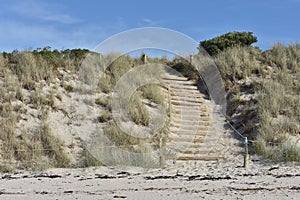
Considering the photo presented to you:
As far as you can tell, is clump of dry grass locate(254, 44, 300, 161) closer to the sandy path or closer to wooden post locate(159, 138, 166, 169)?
the sandy path

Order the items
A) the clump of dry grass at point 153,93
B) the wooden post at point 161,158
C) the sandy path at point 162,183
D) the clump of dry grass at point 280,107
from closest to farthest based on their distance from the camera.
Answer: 1. the sandy path at point 162,183
2. the wooden post at point 161,158
3. the clump of dry grass at point 280,107
4. the clump of dry grass at point 153,93

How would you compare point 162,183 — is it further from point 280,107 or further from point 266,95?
point 266,95

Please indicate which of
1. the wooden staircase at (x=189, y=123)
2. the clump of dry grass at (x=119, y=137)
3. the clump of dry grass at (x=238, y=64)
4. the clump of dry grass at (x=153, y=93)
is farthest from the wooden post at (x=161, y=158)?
the clump of dry grass at (x=238, y=64)

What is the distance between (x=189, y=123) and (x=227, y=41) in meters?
8.90

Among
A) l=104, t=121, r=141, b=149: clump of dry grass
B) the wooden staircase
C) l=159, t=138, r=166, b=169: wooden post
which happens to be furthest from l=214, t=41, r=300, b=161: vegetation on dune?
l=104, t=121, r=141, b=149: clump of dry grass

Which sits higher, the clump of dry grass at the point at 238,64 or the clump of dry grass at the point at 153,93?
the clump of dry grass at the point at 238,64

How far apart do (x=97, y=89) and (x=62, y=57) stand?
2.41 m

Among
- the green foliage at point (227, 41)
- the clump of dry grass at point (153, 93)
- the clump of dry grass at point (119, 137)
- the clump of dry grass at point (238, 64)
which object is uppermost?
the green foliage at point (227, 41)

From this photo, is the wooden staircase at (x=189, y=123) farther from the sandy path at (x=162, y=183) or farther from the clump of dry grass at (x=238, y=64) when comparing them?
the clump of dry grass at (x=238, y=64)

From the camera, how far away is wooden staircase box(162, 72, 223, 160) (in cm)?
1067

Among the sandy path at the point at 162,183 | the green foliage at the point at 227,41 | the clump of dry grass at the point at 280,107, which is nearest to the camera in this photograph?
the sandy path at the point at 162,183

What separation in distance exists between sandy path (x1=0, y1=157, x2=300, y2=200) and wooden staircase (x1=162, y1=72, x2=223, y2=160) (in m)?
0.91

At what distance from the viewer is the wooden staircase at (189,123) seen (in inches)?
420

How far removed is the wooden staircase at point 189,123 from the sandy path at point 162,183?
91 centimetres
